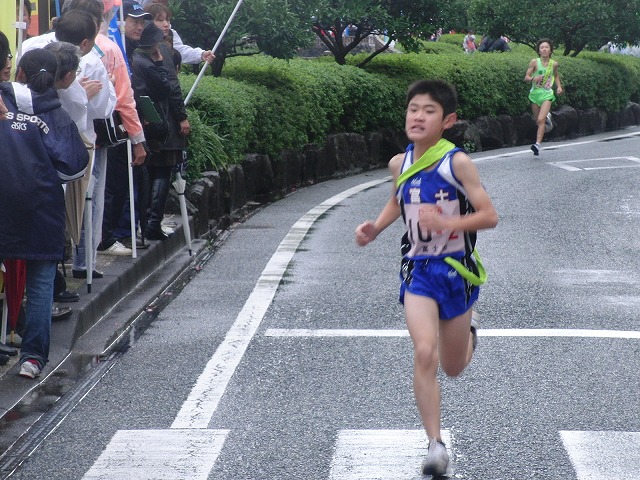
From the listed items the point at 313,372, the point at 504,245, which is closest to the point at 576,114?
the point at 504,245

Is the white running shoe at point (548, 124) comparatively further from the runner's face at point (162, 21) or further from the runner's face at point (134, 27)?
the runner's face at point (134, 27)

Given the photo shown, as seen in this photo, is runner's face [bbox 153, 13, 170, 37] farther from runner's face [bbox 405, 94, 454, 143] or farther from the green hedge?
runner's face [bbox 405, 94, 454, 143]

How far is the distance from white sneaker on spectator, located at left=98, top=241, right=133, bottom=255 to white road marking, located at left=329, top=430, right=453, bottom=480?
14.5 ft

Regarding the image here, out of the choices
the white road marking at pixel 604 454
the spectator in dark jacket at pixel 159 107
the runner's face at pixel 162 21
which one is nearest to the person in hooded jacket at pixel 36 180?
the white road marking at pixel 604 454

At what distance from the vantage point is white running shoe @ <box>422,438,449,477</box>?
499 centimetres

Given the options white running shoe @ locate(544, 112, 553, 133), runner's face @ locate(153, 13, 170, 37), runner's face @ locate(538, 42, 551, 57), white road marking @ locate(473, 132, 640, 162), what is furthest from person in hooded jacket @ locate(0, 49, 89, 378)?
white running shoe @ locate(544, 112, 553, 133)

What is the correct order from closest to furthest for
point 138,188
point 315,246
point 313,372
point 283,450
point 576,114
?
point 283,450 < point 313,372 < point 138,188 < point 315,246 < point 576,114

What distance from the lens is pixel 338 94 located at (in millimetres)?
18438

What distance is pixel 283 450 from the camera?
5.47 meters

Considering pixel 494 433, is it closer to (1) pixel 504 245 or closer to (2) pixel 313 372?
(2) pixel 313 372

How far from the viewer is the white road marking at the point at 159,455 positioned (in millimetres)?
5133

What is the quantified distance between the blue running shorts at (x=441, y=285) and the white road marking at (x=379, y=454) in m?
0.59

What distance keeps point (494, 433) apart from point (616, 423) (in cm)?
60

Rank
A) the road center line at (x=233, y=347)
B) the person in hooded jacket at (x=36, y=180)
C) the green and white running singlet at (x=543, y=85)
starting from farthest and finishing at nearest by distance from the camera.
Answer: the green and white running singlet at (x=543, y=85) → the person in hooded jacket at (x=36, y=180) → the road center line at (x=233, y=347)
